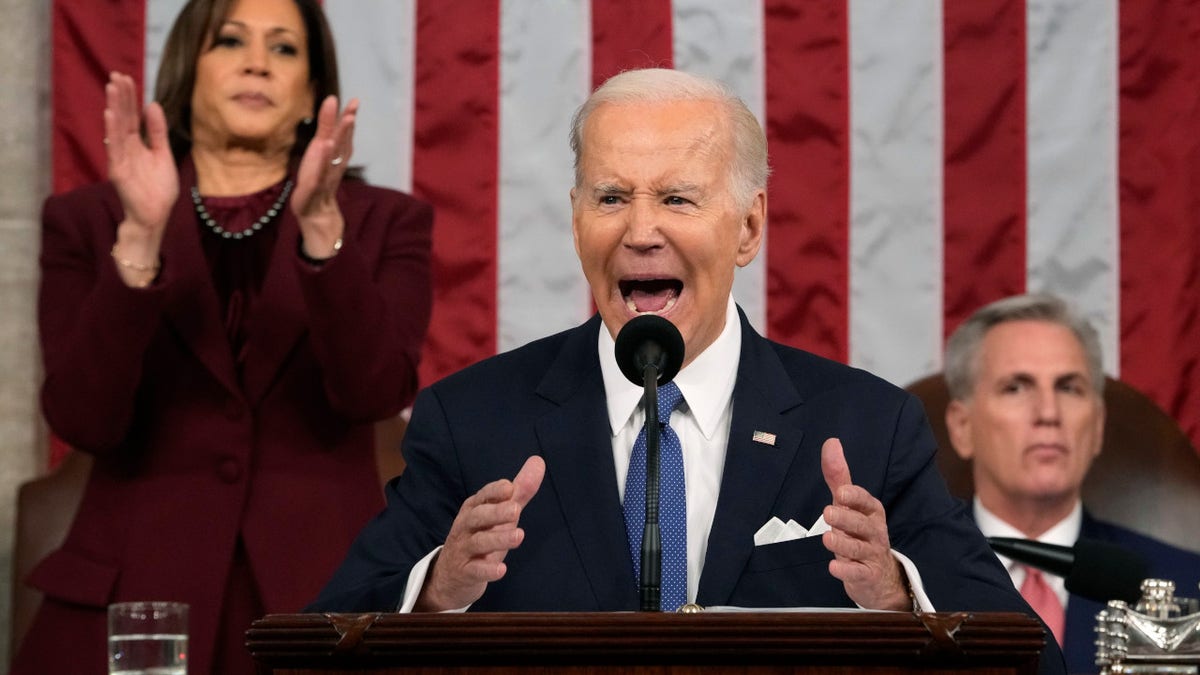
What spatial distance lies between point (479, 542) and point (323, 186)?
1.16 meters

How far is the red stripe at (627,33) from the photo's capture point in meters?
4.42

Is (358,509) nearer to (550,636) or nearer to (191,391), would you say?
(191,391)

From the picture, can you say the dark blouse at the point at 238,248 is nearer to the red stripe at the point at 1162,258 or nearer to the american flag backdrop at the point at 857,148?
the american flag backdrop at the point at 857,148

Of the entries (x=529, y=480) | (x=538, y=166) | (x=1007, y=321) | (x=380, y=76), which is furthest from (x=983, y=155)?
(x=529, y=480)

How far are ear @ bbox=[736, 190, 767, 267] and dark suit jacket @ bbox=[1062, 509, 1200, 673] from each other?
1.34 meters

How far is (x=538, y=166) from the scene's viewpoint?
14.4ft

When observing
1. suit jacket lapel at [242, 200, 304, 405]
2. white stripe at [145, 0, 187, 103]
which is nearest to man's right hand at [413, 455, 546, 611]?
suit jacket lapel at [242, 200, 304, 405]

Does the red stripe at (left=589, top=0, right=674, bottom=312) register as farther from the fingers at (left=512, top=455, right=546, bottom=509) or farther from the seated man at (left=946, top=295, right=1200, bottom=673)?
the fingers at (left=512, top=455, right=546, bottom=509)

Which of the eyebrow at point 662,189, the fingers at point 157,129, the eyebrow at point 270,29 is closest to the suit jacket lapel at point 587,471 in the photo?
the eyebrow at point 662,189

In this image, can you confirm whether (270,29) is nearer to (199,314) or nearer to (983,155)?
(199,314)

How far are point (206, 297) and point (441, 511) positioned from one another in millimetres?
837

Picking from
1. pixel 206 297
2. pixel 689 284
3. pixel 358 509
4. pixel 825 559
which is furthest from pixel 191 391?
pixel 825 559

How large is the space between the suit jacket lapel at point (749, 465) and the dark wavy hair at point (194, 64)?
3.87 ft

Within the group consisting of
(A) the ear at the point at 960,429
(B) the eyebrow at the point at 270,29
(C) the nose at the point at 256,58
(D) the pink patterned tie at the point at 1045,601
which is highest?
(B) the eyebrow at the point at 270,29
